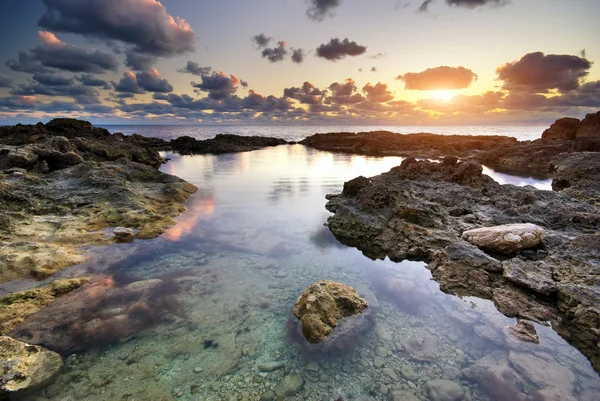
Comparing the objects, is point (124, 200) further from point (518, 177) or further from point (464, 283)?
point (518, 177)

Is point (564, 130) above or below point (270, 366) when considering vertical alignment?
above

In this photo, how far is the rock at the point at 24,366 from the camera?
539cm

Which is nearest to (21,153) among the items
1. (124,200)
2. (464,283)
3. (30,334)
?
(124,200)

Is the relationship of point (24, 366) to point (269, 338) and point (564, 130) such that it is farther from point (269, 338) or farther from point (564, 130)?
point (564, 130)

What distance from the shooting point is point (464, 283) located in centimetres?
914

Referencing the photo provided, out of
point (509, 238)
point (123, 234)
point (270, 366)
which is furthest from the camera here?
point (123, 234)

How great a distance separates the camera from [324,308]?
24.8 feet

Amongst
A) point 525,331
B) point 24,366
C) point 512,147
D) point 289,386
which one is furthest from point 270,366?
point 512,147

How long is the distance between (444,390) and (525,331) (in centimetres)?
321

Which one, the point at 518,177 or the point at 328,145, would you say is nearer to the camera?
the point at 518,177

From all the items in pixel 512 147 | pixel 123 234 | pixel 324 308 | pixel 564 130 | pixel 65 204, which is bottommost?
pixel 324 308

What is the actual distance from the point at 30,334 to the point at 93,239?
Result: 240 inches

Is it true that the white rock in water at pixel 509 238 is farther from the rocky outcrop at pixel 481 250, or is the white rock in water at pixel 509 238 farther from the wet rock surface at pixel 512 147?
the wet rock surface at pixel 512 147

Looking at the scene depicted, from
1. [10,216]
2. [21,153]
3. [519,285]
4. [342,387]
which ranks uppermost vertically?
[21,153]
